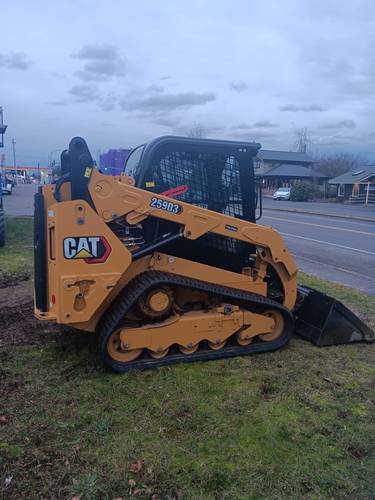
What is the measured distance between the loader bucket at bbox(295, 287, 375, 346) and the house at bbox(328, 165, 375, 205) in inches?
1778

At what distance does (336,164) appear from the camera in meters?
82.5

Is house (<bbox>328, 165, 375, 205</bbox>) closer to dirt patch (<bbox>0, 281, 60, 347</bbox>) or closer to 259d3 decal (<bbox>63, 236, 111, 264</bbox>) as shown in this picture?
dirt patch (<bbox>0, 281, 60, 347</bbox>)

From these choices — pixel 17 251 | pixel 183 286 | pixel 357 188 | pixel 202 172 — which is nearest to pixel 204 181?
pixel 202 172

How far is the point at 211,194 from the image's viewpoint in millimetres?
5070

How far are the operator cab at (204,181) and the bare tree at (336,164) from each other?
77.3 meters

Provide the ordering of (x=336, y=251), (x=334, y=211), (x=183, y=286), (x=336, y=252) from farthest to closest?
(x=334, y=211) < (x=336, y=251) < (x=336, y=252) < (x=183, y=286)

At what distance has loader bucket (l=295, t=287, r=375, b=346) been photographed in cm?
532

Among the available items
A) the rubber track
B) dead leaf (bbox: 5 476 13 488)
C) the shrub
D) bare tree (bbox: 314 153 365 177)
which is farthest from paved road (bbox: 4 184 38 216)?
bare tree (bbox: 314 153 365 177)

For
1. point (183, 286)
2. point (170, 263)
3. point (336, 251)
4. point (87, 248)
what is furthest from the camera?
point (336, 251)

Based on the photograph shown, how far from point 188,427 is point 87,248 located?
1.80 metres

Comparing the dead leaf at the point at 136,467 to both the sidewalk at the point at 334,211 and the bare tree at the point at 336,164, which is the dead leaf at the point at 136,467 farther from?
the bare tree at the point at 336,164

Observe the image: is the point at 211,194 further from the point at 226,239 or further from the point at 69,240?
the point at 69,240

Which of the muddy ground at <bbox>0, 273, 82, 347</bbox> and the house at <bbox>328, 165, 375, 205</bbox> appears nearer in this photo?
the muddy ground at <bbox>0, 273, 82, 347</bbox>

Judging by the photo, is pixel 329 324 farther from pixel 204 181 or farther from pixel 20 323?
pixel 20 323
